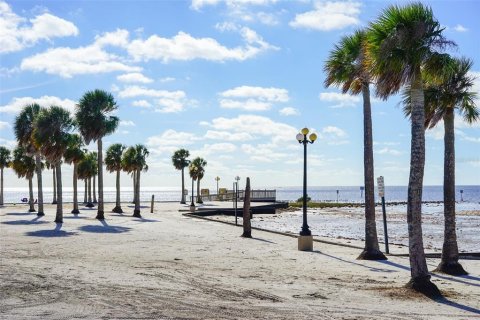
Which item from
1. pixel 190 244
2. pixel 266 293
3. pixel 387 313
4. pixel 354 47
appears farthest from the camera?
pixel 190 244

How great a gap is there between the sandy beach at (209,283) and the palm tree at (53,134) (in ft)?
44.7

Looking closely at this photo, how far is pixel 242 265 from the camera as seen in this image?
16531mm

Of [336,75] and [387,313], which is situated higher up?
[336,75]

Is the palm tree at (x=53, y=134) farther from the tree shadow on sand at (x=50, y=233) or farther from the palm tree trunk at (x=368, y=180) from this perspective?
the palm tree trunk at (x=368, y=180)

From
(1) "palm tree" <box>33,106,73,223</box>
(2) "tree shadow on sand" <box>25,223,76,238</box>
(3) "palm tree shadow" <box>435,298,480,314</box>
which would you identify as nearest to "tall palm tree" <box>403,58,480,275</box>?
(3) "palm tree shadow" <box>435,298,480,314</box>

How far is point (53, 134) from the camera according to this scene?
34.9 metres

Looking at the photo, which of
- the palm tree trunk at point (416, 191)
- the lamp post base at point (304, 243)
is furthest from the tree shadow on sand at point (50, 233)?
the palm tree trunk at point (416, 191)

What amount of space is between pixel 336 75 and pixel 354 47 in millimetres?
1169

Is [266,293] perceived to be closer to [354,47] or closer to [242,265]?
[242,265]

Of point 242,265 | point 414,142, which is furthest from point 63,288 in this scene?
point 414,142

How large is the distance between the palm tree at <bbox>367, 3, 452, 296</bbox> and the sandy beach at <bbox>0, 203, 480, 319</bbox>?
4.99ft

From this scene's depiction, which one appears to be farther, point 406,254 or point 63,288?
point 406,254

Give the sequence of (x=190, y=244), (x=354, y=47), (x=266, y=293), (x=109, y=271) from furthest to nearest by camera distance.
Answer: (x=190, y=244) → (x=354, y=47) → (x=109, y=271) → (x=266, y=293)

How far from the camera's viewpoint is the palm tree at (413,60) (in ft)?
40.6
